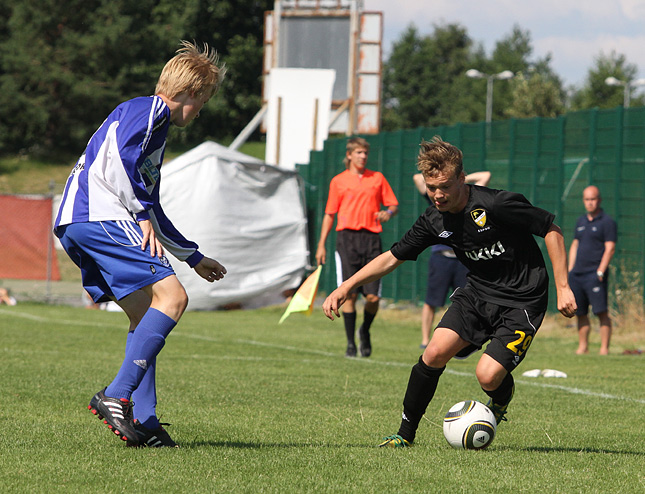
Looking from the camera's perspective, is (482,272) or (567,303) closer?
(567,303)

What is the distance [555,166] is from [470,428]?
10337 millimetres

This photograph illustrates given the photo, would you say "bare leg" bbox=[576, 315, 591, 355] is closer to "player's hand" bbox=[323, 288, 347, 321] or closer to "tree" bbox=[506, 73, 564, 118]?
"player's hand" bbox=[323, 288, 347, 321]

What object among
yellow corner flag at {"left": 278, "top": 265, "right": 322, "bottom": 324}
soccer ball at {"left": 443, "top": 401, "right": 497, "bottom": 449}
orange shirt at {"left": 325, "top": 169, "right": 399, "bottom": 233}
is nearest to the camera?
soccer ball at {"left": 443, "top": 401, "right": 497, "bottom": 449}

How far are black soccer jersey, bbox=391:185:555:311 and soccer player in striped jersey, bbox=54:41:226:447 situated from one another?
4.65ft

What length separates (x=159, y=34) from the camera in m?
51.7

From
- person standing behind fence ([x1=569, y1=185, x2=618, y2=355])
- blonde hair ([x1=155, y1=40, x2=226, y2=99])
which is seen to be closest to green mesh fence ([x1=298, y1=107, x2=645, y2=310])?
person standing behind fence ([x1=569, y1=185, x2=618, y2=355])

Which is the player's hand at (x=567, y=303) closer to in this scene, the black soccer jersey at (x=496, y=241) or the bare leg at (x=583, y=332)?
the black soccer jersey at (x=496, y=241)

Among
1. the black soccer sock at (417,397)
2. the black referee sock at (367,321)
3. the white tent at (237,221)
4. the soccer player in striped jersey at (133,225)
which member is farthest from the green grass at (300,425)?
the white tent at (237,221)

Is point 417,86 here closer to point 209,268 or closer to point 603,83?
point 603,83

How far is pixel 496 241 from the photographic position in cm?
516

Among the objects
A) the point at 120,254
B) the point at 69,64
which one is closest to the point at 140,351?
the point at 120,254

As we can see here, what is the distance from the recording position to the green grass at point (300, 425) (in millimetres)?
4215

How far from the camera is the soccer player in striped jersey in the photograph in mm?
4578

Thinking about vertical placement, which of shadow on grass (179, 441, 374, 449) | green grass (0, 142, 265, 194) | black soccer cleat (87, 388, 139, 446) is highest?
black soccer cleat (87, 388, 139, 446)
